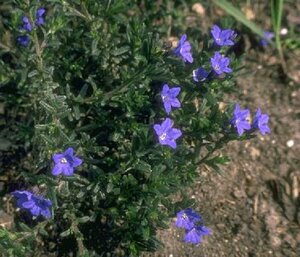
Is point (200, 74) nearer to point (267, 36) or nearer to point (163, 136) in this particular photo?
point (163, 136)

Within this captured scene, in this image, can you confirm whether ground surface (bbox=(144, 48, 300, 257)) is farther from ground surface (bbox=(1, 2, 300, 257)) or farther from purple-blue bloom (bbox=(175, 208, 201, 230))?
purple-blue bloom (bbox=(175, 208, 201, 230))

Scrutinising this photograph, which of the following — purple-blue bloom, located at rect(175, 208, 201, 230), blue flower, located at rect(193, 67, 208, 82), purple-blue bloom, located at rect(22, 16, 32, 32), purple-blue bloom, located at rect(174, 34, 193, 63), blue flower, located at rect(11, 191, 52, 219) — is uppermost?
purple-blue bloom, located at rect(22, 16, 32, 32)

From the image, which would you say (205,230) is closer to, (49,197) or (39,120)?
(49,197)

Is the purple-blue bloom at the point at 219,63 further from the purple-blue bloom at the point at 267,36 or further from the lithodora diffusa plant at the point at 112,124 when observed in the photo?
the purple-blue bloom at the point at 267,36

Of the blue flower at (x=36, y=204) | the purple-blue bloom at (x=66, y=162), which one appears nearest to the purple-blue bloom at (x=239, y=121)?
the purple-blue bloom at (x=66, y=162)

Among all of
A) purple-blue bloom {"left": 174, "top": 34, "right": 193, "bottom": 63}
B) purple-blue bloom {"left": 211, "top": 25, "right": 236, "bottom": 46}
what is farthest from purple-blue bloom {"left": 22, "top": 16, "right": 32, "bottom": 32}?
purple-blue bloom {"left": 211, "top": 25, "right": 236, "bottom": 46}

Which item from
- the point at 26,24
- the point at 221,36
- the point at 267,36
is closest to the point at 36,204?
the point at 26,24
